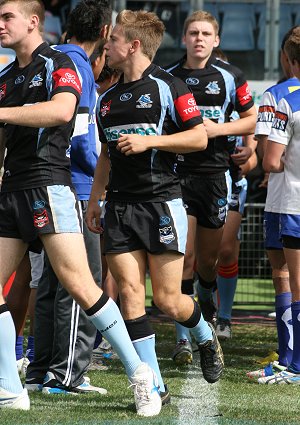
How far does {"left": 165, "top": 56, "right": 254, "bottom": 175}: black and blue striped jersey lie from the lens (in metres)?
8.31

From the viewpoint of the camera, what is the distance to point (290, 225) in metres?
6.73

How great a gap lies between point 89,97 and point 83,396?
1853 millimetres

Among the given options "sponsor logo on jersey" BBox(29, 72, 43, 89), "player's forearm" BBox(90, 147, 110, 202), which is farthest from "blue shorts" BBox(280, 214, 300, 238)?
"sponsor logo on jersey" BBox(29, 72, 43, 89)

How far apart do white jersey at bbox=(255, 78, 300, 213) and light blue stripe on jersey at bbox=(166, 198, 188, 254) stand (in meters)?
1.21

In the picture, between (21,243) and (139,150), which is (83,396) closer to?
(21,243)

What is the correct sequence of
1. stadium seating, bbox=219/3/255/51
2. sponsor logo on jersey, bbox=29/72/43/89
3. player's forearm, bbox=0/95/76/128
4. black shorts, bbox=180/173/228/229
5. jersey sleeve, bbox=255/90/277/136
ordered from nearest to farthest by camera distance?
player's forearm, bbox=0/95/76/128 < sponsor logo on jersey, bbox=29/72/43/89 < jersey sleeve, bbox=255/90/277/136 < black shorts, bbox=180/173/228/229 < stadium seating, bbox=219/3/255/51

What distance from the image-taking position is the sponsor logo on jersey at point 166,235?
5.90 m

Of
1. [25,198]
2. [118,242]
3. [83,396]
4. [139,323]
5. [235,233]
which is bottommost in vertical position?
[235,233]

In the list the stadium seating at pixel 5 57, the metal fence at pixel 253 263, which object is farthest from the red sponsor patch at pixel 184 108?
the stadium seating at pixel 5 57

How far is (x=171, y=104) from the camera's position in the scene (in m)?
5.99

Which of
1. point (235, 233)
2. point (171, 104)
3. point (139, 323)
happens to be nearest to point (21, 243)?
point (139, 323)

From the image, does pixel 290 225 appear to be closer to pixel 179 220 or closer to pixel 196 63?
pixel 179 220

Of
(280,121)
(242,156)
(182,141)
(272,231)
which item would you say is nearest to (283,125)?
(280,121)

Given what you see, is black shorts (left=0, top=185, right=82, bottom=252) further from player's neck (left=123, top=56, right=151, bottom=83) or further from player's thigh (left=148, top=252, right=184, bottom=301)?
player's neck (left=123, top=56, right=151, bottom=83)
